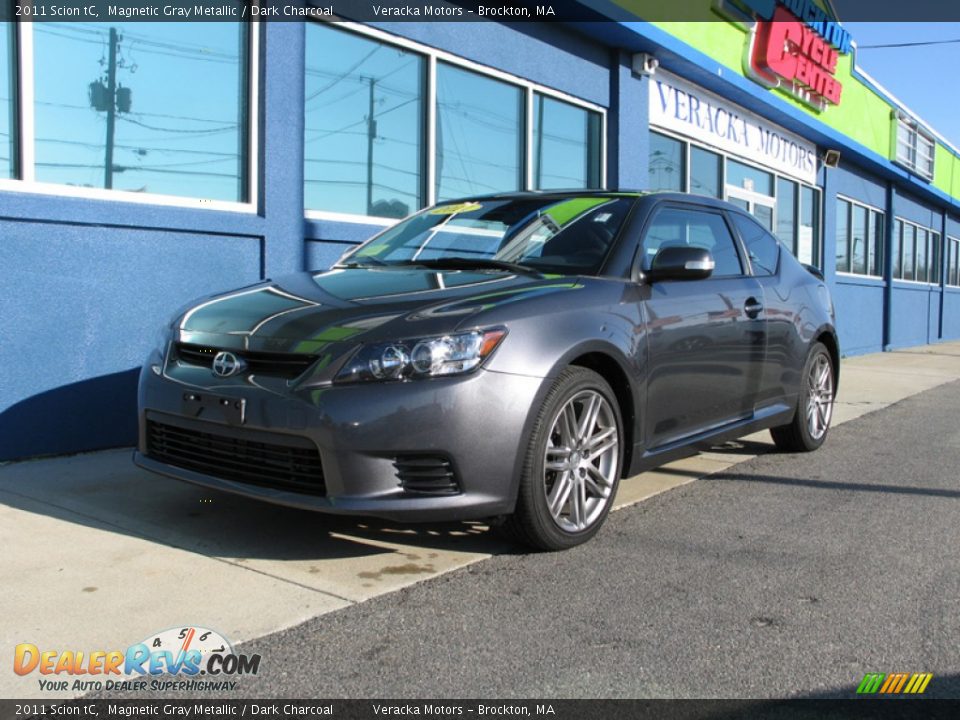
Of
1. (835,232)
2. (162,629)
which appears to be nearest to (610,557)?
(162,629)

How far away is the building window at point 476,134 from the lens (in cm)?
863

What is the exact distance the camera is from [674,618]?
3.20 m

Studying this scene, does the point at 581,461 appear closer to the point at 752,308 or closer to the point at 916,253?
the point at 752,308

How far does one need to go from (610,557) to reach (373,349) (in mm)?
1335

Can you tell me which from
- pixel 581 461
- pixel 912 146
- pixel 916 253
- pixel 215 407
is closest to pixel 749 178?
pixel 912 146

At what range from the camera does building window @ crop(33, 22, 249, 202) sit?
5.60 m

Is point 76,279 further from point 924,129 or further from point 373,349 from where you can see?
point 924,129

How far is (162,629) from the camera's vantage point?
3016 millimetres

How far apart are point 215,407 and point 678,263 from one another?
218 cm

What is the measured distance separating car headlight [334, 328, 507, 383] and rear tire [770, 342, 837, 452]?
3306 mm

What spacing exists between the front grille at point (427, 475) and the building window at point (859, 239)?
15.8m

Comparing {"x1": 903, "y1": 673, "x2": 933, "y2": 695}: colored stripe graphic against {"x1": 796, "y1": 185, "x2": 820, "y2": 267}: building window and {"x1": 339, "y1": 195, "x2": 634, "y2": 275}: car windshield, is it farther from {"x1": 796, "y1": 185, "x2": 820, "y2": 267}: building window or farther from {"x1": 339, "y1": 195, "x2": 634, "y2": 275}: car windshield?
{"x1": 796, "y1": 185, "x2": 820, "y2": 267}: building window

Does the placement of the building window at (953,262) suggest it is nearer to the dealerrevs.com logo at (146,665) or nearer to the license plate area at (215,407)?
the license plate area at (215,407)

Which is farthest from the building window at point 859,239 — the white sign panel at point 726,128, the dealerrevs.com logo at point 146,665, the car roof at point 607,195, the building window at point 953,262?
the dealerrevs.com logo at point 146,665
